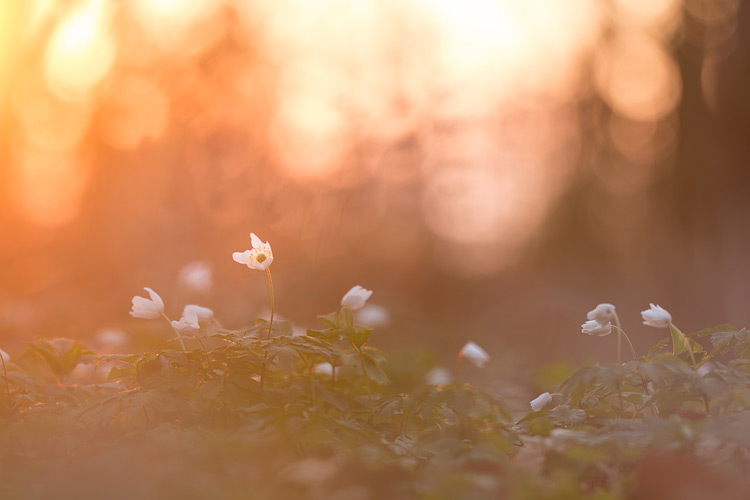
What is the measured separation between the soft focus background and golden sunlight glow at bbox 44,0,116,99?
1.9 inches

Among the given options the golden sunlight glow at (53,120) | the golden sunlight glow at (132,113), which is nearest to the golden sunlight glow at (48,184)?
the golden sunlight glow at (53,120)

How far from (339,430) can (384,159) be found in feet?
43.5

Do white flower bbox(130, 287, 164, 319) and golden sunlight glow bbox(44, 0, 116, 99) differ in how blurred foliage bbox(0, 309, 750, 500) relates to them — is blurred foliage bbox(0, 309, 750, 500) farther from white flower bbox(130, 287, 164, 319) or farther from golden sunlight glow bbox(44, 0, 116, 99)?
golden sunlight glow bbox(44, 0, 116, 99)

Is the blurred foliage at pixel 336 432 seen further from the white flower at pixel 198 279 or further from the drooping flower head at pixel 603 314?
the white flower at pixel 198 279

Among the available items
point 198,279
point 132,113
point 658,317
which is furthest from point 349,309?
point 132,113

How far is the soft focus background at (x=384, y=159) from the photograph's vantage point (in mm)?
8938

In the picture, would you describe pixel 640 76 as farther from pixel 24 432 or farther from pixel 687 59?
pixel 24 432

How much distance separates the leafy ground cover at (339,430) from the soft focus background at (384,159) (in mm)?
3119

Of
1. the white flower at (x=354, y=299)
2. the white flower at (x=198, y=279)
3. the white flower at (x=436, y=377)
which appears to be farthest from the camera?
the white flower at (x=198, y=279)

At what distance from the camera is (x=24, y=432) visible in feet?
7.84

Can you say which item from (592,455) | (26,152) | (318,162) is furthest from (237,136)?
(592,455)

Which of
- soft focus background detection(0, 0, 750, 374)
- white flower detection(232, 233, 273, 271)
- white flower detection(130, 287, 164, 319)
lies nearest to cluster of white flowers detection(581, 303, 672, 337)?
white flower detection(232, 233, 273, 271)

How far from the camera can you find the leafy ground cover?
6.31 feet

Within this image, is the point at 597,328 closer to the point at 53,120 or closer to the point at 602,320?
the point at 602,320
